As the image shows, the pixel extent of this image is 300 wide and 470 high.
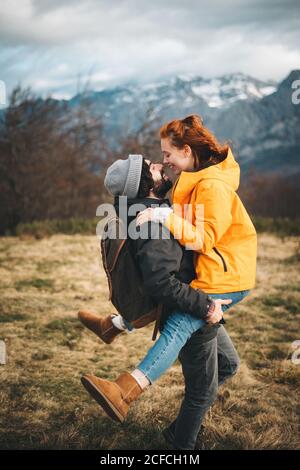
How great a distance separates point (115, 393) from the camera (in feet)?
6.74

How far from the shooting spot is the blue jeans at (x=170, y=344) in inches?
84.2

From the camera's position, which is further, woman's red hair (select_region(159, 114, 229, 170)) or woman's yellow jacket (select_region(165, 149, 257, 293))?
woman's red hair (select_region(159, 114, 229, 170))

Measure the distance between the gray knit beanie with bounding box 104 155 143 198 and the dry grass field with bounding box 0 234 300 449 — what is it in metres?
1.58

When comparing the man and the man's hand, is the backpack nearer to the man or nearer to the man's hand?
the man

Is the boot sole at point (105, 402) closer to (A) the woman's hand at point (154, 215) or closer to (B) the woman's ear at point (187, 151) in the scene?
(A) the woman's hand at point (154, 215)

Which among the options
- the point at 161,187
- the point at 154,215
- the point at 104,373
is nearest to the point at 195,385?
the point at 154,215

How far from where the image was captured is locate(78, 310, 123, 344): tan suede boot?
2730 millimetres

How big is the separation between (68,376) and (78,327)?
3.91 feet

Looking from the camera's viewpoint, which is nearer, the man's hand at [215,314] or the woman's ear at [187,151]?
the man's hand at [215,314]

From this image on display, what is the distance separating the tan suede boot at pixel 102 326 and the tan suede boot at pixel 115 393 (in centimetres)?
62

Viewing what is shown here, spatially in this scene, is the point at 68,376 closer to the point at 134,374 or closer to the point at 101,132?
the point at 134,374

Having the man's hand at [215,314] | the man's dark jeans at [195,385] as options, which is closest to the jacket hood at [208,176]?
the man's hand at [215,314]

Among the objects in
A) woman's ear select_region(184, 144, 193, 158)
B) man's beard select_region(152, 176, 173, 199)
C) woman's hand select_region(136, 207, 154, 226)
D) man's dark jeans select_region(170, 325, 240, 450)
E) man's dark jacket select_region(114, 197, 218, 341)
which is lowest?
man's dark jeans select_region(170, 325, 240, 450)

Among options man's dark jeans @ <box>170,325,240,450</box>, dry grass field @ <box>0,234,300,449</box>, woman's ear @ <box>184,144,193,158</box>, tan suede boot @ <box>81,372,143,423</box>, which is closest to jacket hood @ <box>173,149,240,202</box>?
woman's ear @ <box>184,144,193,158</box>
